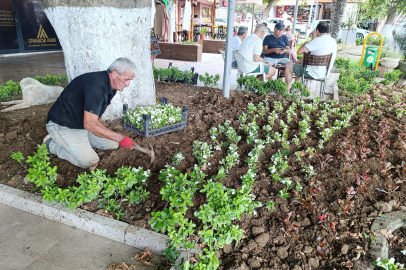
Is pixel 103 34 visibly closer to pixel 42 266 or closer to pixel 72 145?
pixel 72 145

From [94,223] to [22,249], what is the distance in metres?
0.59

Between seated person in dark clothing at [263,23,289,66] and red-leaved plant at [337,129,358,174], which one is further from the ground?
seated person in dark clothing at [263,23,289,66]

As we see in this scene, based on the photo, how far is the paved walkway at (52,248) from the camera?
7.65 ft

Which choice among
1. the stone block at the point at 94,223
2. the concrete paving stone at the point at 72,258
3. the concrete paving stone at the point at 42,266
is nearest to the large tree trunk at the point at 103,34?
the stone block at the point at 94,223

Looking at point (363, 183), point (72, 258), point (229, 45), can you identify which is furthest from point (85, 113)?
point (229, 45)

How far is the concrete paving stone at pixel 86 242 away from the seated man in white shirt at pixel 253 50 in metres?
4.95

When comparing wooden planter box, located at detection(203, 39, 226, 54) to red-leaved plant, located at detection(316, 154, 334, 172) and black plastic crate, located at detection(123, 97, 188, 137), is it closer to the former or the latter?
black plastic crate, located at detection(123, 97, 188, 137)

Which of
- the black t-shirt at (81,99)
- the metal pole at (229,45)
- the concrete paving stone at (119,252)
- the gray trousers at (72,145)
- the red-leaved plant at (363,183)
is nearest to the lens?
the concrete paving stone at (119,252)

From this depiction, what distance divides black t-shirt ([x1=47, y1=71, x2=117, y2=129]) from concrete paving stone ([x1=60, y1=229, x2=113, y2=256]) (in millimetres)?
1260

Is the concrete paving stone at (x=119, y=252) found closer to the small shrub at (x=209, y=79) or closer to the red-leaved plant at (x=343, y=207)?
the red-leaved plant at (x=343, y=207)

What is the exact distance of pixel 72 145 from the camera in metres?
3.54

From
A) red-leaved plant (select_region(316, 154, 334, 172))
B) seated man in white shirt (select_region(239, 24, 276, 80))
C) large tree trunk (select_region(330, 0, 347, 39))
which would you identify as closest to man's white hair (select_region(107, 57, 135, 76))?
red-leaved plant (select_region(316, 154, 334, 172))

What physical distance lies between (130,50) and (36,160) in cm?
237

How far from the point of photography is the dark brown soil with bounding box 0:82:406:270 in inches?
92.7
